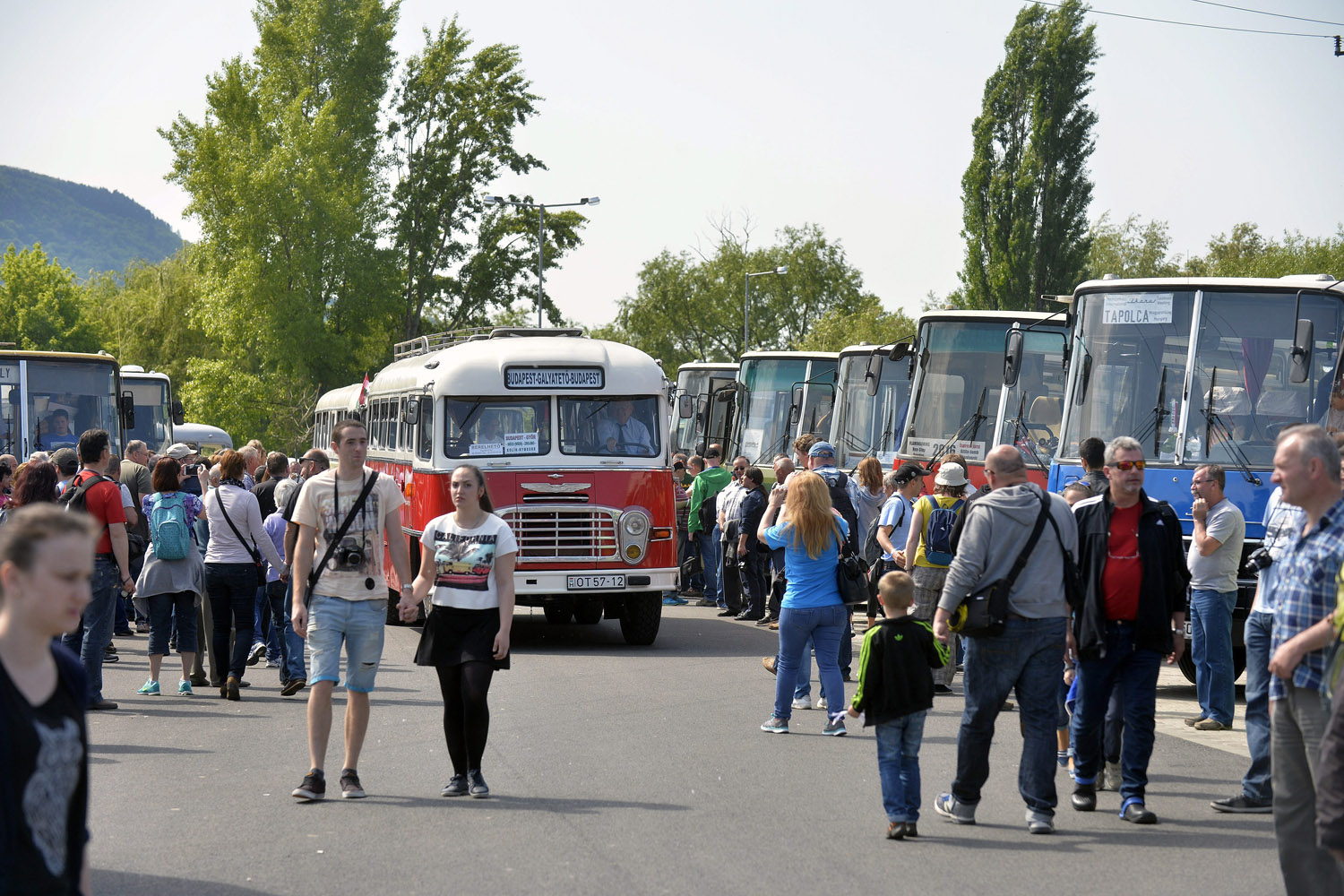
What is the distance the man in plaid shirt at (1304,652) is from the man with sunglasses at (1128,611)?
81.4 inches

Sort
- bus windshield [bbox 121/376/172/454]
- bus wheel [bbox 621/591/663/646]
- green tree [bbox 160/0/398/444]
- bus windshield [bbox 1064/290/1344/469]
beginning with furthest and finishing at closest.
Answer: green tree [bbox 160/0/398/444]
bus windshield [bbox 121/376/172/454]
bus wheel [bbox 621/591/663/646]
bus windshield [bbox 1064/290/1344/469]

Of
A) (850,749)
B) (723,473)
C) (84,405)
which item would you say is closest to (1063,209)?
(723,473)

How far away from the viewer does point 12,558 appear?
352cm

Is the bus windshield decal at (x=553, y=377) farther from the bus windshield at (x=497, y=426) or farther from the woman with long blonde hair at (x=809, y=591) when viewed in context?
the woman with long blonde hair at (x=809, y=591)

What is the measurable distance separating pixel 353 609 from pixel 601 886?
2.53 meters

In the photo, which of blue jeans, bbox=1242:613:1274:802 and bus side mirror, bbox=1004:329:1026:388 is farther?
bus side mirror, bbox=1004:329:1026:388

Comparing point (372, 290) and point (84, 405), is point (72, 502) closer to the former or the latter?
point (84, 405)

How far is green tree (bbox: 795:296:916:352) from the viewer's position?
213ft

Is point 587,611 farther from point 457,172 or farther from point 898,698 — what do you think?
point 457,172

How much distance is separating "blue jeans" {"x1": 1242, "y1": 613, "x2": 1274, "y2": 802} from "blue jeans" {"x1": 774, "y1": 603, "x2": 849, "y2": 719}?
9.71 ft

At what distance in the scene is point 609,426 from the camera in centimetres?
1631

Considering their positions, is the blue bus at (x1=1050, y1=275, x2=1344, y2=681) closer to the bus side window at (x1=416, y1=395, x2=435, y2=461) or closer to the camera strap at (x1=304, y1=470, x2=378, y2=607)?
the bus side window at (x1=416, y1=395, x2=435, y2=461)

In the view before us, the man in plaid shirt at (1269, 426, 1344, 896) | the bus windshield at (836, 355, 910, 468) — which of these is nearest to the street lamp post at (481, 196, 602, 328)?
the bus windshield at (836, 355, 910, 468)

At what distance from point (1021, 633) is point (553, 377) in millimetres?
9294
